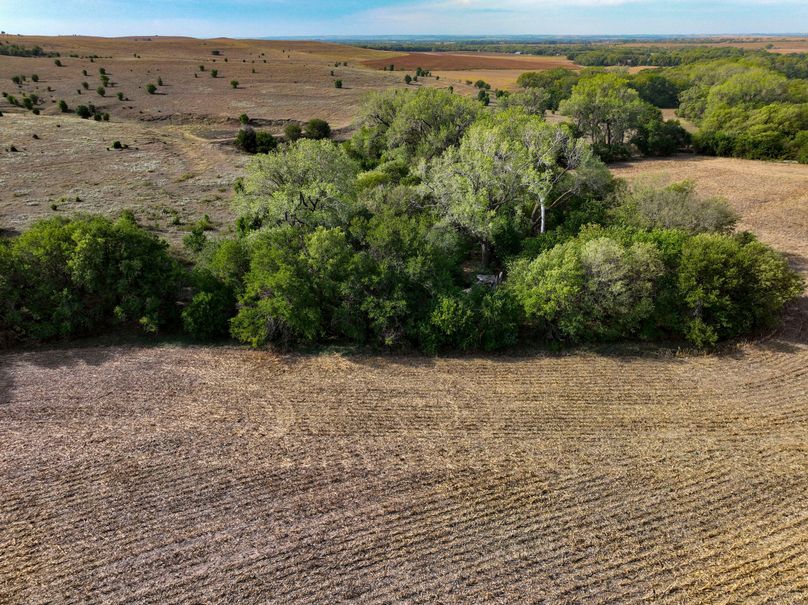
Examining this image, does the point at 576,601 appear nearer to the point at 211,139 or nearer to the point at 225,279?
the point at 225,279

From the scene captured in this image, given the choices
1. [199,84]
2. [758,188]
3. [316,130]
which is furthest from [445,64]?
[758,188]

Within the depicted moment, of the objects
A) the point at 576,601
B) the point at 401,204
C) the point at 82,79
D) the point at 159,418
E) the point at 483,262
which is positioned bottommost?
the point at 576,601

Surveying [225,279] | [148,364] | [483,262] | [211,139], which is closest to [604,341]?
[483,262]

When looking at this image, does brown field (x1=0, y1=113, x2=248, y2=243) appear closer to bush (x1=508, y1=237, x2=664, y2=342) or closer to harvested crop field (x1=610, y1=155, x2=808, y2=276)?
bush (x1=508, y1=237, x2=664, y2=342)

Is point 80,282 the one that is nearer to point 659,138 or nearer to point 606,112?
point 606,112

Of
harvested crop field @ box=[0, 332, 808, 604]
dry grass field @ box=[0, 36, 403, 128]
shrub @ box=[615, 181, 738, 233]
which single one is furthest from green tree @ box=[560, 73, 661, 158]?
harvested crop field @ box=[0, 332, 808, 604]

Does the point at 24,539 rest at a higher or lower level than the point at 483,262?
lower
